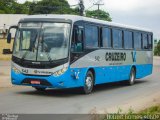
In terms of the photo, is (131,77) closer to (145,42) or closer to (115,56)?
(145,42)

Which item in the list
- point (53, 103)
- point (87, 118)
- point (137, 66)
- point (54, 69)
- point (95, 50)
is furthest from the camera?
point (137, 66)

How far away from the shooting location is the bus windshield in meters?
17.8

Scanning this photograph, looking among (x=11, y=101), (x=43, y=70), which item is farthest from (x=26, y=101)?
(x=43, y=70)

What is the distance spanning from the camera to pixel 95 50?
66.9 ft

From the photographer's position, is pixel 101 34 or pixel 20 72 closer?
pixel 20 72

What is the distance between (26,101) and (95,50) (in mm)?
5061

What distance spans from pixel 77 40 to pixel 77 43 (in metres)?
0.11

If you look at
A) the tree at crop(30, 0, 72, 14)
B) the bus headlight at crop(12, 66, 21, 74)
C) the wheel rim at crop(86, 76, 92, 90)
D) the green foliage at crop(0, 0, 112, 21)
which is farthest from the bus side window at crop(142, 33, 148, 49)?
the tree at crop(30, 0, 72, 14)

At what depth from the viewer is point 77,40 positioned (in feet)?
61.0

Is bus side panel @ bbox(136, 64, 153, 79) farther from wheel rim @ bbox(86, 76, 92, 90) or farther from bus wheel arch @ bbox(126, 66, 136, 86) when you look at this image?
wheel rim @ bbox(86, 76, 92, 90)

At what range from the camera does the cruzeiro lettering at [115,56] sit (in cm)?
2204

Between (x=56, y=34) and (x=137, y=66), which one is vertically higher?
(x=56, y=34)

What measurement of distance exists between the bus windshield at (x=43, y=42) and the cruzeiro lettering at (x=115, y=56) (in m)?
4.23

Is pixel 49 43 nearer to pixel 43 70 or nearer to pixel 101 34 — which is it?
pixel 43 70
